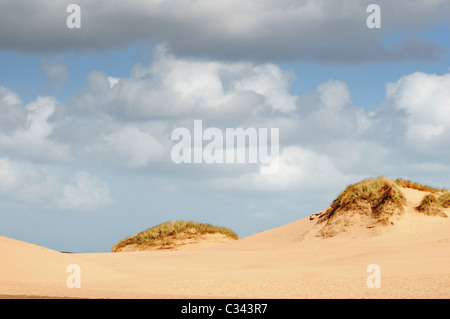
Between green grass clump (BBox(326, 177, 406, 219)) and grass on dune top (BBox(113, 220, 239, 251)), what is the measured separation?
11.6 m

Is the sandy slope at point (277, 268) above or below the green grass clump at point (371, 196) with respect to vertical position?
below

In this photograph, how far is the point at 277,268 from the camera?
18.2 metres

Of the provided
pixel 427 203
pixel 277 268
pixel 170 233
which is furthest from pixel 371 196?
pixel 170 233

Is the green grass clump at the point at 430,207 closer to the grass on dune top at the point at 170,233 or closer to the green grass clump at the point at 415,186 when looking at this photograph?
the green grass clump at the point at 415,186

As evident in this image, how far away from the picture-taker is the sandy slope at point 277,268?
13328 mm

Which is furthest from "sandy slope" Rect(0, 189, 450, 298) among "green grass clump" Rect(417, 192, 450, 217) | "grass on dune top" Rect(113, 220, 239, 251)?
"grass on dune top" Rect(113, 220, 239, 251)

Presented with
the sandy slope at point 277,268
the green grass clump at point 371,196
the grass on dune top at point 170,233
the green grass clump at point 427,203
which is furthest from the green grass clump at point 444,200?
the grass on dune top at point 170,233

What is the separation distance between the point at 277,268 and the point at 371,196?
270 inches

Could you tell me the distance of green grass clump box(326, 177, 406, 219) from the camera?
74.6 ft

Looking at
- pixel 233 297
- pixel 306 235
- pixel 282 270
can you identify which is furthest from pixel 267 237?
pixel 233 297

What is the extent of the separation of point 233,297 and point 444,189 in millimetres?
17792

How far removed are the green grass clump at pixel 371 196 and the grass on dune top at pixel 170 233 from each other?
11.6 metres

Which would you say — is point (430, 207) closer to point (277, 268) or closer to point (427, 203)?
point (427, 203)
